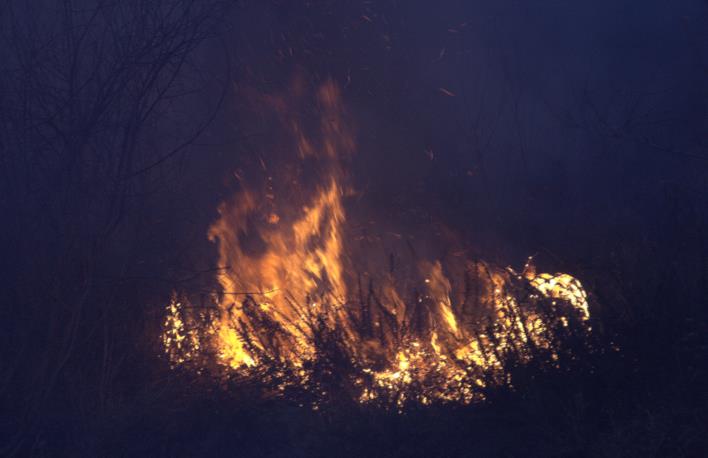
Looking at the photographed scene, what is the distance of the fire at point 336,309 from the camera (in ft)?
13.2

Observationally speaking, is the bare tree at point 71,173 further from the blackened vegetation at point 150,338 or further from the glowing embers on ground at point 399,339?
the glowing embers on ground at point 399,339

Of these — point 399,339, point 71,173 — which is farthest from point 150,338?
point 399,339

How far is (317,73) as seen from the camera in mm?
6246

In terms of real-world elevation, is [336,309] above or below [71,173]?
below

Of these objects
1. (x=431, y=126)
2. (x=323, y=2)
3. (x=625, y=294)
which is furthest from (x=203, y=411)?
(x=431, y=126)

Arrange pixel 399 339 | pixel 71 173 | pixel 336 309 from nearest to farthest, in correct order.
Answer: pixel 71 173
pixel 399 339
pixel 336 309

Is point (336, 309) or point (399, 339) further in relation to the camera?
point (336, 309)

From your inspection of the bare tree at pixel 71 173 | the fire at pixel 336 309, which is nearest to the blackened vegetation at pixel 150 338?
the bare tree at pixel 71 173

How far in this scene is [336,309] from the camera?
15.4ft

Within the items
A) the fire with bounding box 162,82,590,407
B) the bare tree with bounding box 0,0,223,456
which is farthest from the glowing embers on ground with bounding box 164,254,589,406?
the bare tree with bounding box 0,0,223,456

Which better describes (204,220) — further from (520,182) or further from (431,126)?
(520,182)

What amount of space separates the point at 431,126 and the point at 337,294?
294 centimetres

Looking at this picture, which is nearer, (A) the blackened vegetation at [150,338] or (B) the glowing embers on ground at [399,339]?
(A) the blackened vegetation at [150,338]

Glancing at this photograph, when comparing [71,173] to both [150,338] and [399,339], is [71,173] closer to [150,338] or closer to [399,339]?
[150,338]
